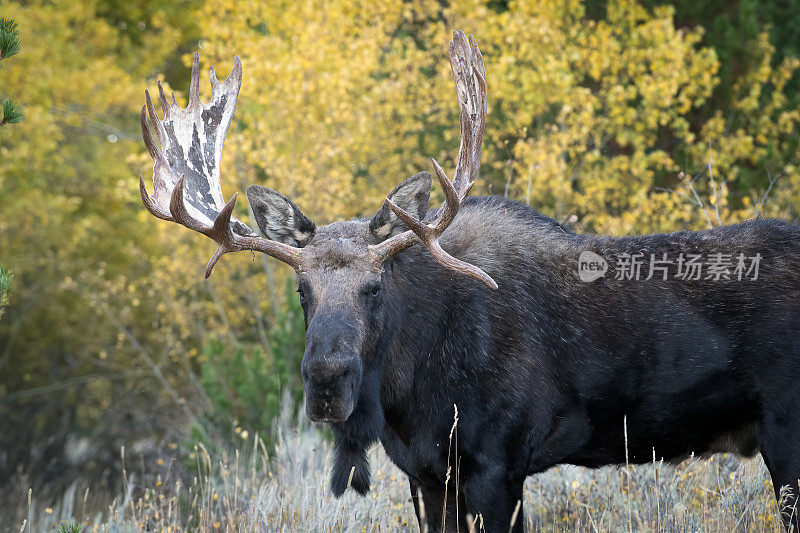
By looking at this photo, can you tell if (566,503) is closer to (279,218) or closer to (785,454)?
(785,454)

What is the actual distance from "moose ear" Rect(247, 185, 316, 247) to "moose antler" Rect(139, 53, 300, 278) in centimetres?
10

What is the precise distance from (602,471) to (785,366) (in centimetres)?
191

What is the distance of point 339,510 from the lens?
482 cm

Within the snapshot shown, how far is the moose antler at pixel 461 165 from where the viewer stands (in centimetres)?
390

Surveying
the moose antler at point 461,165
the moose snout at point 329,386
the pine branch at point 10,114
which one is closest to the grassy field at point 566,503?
the moose snout at point 329,386

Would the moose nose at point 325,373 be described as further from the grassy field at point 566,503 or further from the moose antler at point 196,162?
the grassy field at point 566,503

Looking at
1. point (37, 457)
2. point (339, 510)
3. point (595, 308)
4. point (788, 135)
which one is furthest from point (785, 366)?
point (37, 457)

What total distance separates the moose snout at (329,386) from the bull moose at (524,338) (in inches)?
7.5

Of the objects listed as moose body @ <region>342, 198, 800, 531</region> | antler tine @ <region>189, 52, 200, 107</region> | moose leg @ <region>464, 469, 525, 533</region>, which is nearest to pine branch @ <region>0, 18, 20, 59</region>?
antler tine @ <region>189, 52, 200, 107</region>

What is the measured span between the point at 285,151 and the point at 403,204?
28.6ft

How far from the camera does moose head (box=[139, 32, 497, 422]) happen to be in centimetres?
361

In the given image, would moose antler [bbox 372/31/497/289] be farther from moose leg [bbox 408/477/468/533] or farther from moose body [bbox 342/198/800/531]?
moose leg [bbox 408/477/468/533]

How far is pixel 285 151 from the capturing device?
496 inches

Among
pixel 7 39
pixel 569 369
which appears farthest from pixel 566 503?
pixel 7 39
